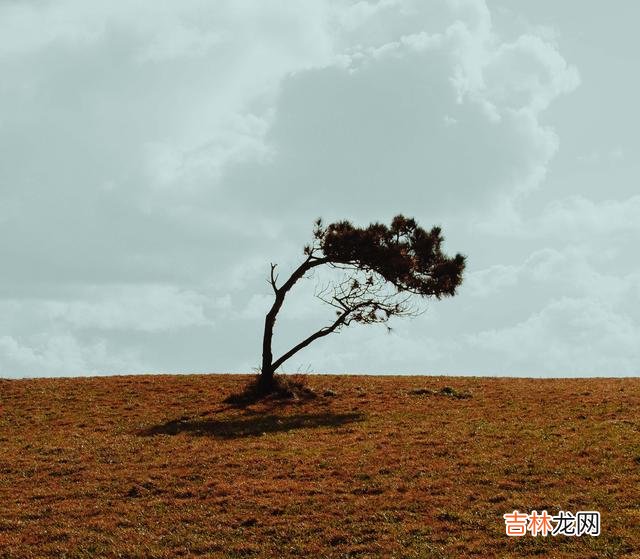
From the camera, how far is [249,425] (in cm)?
3659

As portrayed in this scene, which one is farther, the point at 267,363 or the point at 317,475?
the point at 267,363

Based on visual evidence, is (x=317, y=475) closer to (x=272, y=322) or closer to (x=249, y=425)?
(x=249, y=425)

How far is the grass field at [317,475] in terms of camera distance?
2047 centimetres

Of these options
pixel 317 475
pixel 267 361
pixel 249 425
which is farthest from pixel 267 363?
pixel 317 475

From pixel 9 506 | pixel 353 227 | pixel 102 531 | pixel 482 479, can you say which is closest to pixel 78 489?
pixel 9 506

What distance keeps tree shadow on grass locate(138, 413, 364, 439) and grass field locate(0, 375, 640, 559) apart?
17cm

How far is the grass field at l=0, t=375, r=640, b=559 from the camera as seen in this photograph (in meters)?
20.5

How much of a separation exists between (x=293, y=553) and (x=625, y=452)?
14762 millimetres

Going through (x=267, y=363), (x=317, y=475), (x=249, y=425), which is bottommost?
(x=317, y=475)

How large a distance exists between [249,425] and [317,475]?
10.9 metres

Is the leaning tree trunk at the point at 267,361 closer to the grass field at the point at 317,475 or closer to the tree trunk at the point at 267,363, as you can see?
the tree trunk at the point at 267,363

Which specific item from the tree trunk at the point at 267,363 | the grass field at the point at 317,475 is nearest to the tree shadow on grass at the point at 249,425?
the grass field at the point at 317,475

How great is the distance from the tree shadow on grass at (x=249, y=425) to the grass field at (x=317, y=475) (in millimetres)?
168

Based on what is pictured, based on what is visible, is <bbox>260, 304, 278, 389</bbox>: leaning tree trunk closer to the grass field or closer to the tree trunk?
the tree trunk
